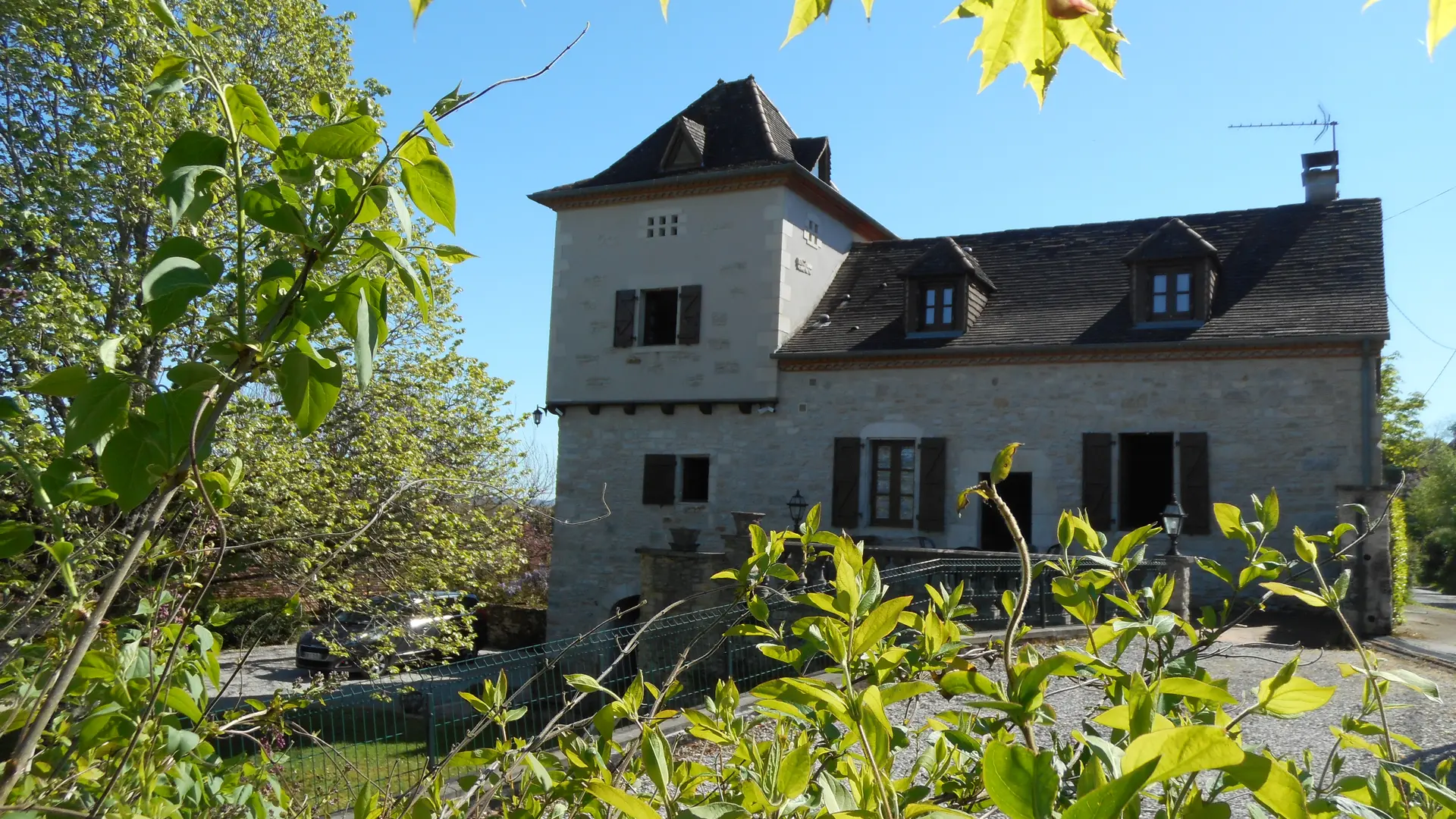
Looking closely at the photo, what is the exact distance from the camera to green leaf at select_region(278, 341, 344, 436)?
3.25ft

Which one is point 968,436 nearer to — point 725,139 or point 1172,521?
point 1172,521

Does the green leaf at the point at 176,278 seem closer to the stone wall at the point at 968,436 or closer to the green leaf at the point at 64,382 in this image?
the green leaf at the point at 64,382

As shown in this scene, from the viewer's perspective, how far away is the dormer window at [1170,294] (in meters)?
15.1

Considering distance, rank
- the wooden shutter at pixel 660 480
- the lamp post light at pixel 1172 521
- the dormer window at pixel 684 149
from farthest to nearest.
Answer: the dormer window at pixel 684 149
the wooden shutter at pixel 660 480
the lamp post light at pixel 1172 521

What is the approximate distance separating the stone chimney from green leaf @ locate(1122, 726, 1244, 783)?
1851cm

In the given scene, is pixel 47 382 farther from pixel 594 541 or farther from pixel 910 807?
pixel 594 541

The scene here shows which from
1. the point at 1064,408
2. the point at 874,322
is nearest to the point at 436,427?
the point at 874,322

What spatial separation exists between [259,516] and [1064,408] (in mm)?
10702

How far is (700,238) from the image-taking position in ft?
59.2

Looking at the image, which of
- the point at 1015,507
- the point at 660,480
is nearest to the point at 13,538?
the point at 1015,507

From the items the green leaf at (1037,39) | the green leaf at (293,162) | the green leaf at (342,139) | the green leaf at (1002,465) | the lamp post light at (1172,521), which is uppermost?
the green leaf at (1037,39)

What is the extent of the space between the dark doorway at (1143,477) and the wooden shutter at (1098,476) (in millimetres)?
144

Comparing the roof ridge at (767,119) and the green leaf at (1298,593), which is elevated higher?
the roof ridge at (767,119)

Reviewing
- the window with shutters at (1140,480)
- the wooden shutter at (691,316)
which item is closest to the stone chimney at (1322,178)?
the window with shutters at (1140,480)
